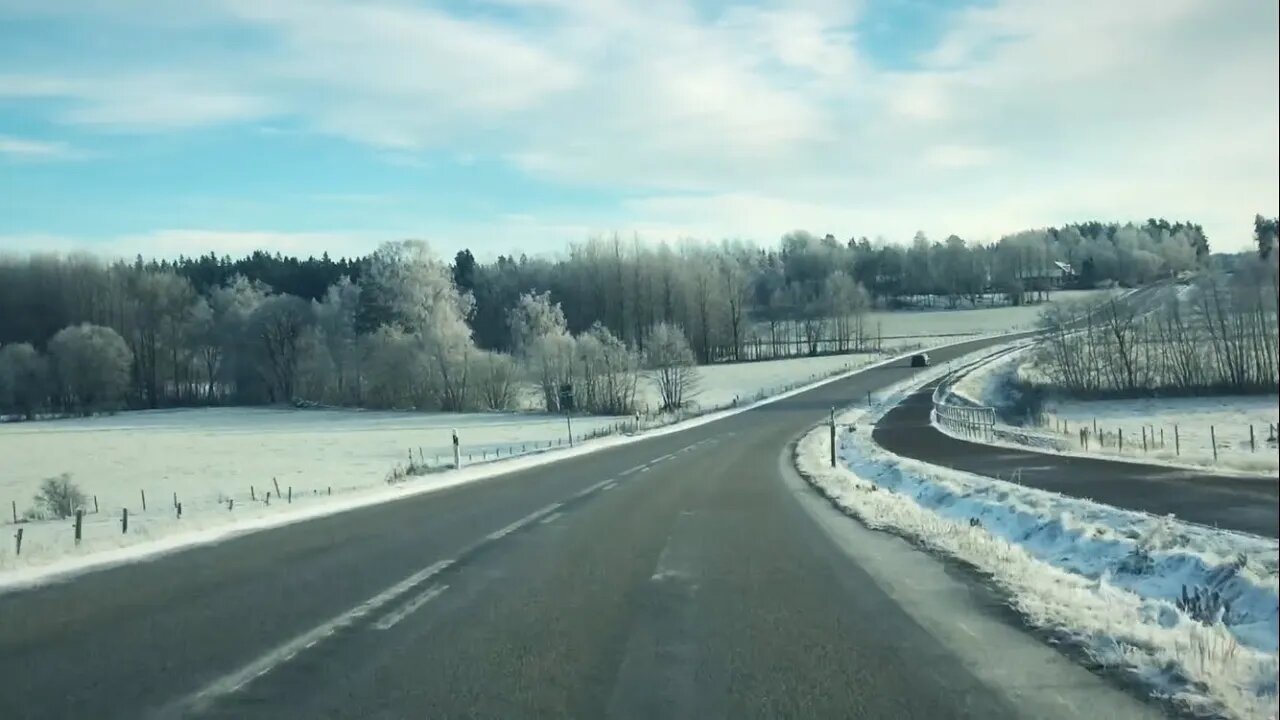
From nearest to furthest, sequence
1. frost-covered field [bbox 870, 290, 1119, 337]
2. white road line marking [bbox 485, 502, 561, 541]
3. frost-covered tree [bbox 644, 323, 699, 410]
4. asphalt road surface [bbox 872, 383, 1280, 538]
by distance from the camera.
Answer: asphalt road surface [bbox 872, 383, 1280, 538]
white road line marking [bbox 485, 502, 561, 541]
frost-covered tree [bbox 644, 323, 699, 410]
frost-covered field [bbox 870, 290, 1119, 337]

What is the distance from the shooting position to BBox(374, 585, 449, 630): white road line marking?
8.41 meters

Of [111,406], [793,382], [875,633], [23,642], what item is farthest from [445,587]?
[111,406]

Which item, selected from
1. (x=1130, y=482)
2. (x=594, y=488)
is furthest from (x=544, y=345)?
(x=1130, y=482)

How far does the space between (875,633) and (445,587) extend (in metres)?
4.55

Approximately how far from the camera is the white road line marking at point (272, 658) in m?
6.04

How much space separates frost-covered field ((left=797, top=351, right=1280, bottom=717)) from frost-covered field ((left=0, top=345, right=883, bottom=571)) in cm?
1169

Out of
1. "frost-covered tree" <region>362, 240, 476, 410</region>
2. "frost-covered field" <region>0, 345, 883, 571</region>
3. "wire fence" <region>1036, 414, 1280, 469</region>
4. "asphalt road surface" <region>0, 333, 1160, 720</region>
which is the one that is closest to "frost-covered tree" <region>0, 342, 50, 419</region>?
"frost-covered field" <region>0, 345, 883, 571</region>

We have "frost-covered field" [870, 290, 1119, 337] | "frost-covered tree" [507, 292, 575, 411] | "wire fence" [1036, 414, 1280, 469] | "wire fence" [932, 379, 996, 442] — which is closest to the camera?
"wire fence" [1036, 414, 1280, 469]

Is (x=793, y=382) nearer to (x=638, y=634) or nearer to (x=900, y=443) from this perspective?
(x=900, y=443)

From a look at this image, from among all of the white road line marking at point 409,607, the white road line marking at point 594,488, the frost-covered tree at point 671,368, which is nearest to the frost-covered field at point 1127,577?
the white road line marking at point 409,607

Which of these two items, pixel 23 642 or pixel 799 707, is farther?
pixel 23 642

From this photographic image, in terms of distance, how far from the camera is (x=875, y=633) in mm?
7934

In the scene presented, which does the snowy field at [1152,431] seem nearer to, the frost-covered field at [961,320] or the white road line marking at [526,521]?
the white road line marking at [526,521]

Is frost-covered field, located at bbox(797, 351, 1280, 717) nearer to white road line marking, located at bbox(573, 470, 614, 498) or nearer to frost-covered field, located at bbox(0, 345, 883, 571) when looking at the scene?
white road line marking, located at bbox(573, 470, 614, 498)
